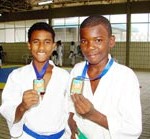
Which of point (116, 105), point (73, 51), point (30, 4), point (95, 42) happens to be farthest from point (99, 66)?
point (30, 4)

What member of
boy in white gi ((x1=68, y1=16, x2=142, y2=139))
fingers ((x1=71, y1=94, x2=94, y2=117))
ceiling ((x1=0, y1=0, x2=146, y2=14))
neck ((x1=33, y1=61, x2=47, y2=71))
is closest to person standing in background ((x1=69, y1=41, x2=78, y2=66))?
ceiling ((x1=0, y1=0, x2=146, y2=14))

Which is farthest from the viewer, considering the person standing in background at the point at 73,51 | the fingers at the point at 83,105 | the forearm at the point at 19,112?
the person standing in background at the point at 73,51

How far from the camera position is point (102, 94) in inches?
66.7

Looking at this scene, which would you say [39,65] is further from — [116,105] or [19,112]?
[116,105]

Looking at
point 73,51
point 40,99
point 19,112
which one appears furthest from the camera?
point 73,51

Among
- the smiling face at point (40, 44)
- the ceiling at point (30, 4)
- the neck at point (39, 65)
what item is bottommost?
the neck at point (39, 65)

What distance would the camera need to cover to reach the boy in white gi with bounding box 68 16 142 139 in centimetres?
157

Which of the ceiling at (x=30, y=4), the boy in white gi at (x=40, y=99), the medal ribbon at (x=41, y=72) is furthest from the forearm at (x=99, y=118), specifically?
the ceiling at (x=30, y=4)

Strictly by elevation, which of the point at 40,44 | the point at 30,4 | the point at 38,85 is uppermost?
the point at 30,4

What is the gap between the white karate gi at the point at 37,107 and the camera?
198 centimetres

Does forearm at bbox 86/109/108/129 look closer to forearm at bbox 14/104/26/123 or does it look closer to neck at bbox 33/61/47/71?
forearm at bbox 14/104/26/123

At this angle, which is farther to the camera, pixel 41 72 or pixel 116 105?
pixel 41 72

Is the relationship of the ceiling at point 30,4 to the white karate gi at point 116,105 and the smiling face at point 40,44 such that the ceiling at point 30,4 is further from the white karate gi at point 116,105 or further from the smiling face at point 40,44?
the white karate gi at point 116,105

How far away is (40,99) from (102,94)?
0.49 metres
